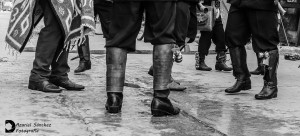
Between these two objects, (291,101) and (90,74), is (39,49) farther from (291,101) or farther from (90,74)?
(291,101)

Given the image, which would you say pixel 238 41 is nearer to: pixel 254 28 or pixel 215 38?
pixel 254 28

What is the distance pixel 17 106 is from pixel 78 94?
34.3 inches

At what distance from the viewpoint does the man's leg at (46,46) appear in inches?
220

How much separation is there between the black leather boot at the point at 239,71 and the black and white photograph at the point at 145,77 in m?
0.01

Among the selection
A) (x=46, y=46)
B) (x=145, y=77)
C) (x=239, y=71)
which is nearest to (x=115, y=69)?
(x=46, y=46)

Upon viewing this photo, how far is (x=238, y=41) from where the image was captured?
230 inches

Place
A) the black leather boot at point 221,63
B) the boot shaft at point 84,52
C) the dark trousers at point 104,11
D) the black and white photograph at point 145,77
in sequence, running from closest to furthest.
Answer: the black and white photograph at point 145,77 < the dark trousers at point 104,11 < the boot shaft at point 84,52 < the black leather boot at point 221,63

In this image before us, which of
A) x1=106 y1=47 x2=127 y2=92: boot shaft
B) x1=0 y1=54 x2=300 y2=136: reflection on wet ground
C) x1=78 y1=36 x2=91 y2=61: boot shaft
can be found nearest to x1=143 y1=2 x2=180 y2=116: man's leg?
x1=0 y1=54 x2=300 y2=136: reflection on wet ground

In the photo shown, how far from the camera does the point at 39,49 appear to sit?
563 cm

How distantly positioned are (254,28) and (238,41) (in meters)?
0.27

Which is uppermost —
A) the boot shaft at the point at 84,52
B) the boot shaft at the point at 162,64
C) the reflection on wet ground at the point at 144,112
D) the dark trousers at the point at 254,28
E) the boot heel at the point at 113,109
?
the dark trousers at the point at 254,28

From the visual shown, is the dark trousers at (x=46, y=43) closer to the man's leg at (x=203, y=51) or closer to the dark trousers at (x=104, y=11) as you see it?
the dark trousers at (x=104, y=11)

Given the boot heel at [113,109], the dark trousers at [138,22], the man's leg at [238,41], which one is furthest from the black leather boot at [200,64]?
the boot heel at [113,109]

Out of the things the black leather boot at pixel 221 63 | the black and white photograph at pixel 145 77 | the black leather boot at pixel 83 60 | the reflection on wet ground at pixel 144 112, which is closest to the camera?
the reflection on wet ground at pixel 144 112
